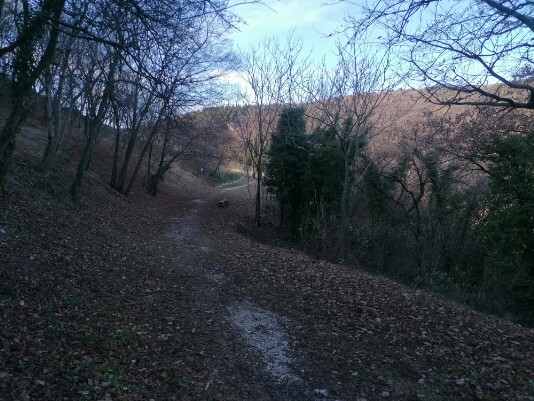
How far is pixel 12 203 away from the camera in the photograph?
1022 centimetres

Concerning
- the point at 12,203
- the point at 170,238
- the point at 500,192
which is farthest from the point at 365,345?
the point at 500,192

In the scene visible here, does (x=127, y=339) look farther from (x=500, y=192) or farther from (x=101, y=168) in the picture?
(x=101, y=168)

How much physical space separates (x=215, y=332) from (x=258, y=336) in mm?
744

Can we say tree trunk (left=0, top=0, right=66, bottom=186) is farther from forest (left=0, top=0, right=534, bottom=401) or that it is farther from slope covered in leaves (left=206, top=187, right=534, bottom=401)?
slope covered in leaves (left=206, top=187, right=534, bottom=401)

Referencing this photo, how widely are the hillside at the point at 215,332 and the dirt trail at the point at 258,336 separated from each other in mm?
28

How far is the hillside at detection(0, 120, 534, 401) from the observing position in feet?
16.3

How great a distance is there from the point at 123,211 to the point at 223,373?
15192 mm

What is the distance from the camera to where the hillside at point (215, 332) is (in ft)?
16.3

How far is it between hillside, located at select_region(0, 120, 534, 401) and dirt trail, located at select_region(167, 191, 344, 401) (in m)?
0.03

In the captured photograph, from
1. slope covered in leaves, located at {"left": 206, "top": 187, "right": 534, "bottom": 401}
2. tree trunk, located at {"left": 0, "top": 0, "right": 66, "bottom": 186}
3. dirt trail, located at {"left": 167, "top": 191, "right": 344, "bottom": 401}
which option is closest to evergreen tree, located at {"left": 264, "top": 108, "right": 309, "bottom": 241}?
dirt trail, located at {"left": 167, "top": 191, "right": 344, "bottom": 401}

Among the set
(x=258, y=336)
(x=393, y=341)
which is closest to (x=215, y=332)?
(x=258, y=336)

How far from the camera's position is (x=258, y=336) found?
6.94 metres

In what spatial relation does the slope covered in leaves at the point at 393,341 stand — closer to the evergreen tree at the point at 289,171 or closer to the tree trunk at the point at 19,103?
the tree trunk at the point at 19,103

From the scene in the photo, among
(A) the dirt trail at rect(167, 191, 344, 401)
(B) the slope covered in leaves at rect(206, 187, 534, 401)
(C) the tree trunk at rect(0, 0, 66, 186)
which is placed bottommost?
(A) the dirt trail at rect(167, 191, 344, 401)
